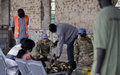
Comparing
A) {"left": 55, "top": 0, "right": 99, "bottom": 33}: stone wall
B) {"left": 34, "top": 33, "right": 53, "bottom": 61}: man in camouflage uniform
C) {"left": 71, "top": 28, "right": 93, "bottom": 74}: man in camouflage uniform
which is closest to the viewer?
{"left": 71, "top": 28, "right": 93, "bottom": 74}: man in camouflage uniform

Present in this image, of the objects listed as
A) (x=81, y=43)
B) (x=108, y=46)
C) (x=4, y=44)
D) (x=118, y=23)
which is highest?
(x=118, y=23)

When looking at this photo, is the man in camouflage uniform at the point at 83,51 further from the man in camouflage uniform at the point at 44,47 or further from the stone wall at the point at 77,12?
the stone wall at the point at 77,12

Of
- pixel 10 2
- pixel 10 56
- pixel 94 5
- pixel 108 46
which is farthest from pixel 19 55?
pixel 10 2

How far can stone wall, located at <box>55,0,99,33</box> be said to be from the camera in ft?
32.6

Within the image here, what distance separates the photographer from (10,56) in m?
5.39

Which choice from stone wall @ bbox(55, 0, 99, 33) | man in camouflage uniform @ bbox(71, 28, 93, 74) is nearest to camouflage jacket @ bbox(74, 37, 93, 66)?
man in camouflage uniform @ bbox(71, 28, 93, 74)

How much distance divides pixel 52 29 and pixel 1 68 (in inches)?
87.1

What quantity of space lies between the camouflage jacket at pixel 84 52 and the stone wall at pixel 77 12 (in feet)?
12.5

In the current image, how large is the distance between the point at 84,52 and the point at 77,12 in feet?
14.6

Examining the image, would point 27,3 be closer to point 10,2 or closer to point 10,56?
point 10,2

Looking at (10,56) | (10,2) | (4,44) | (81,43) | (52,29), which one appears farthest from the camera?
(10,2)

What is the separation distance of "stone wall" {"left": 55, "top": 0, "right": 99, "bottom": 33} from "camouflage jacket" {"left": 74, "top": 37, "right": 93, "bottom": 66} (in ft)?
12.5

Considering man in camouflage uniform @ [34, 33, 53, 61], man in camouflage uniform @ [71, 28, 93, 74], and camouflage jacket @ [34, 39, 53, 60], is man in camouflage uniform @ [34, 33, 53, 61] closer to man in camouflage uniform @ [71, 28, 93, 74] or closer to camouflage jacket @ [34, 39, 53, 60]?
camouflage jacket @ [34, 39, 53, 60]

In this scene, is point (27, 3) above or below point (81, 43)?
above
